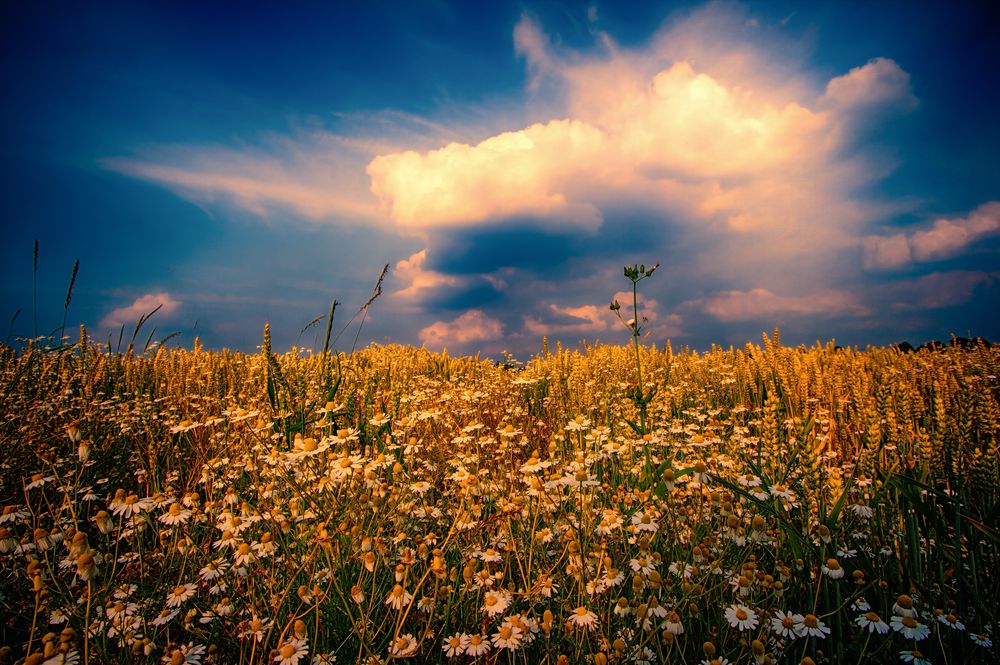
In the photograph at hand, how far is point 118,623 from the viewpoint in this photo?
74.6 inches

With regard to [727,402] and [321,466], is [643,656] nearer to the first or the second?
[321,466]

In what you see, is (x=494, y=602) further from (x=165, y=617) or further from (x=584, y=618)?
(x=165, y=617)

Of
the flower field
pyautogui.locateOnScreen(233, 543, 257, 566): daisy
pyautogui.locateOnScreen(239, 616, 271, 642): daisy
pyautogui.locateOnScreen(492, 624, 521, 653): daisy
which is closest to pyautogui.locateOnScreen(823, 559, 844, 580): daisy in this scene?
the flower field

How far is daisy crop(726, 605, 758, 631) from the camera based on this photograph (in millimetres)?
1712

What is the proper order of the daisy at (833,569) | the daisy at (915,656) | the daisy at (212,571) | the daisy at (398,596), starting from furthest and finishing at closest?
the daisy at (212,571) < the daisy at (833,569) < the daisy at (398,596) < the daisy at (915,656)

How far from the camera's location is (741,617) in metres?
1.74

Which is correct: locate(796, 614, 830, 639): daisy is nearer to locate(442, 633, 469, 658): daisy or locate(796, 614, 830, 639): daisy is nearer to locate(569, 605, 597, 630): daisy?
locate(569, 605, 597, 630): daisy

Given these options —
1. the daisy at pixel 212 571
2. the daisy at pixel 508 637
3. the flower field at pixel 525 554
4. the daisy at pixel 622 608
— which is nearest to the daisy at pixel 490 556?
the flower field at pixel 525 554

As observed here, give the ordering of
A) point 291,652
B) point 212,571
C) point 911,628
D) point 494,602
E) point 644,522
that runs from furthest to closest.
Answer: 1. point 644,522
2. point 212,571
3. point 494,602
4. point 911,628
5. point 291,652

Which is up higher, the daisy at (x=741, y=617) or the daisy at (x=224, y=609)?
the daisy at (x=741, y=617)

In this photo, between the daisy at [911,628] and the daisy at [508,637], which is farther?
the daisy at [911,628]

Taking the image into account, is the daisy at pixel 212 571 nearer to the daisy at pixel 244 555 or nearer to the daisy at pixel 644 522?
the daisy at pixel 244 555

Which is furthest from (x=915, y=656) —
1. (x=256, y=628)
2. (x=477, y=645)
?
(x=256, y=628)

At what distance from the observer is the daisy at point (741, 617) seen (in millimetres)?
1712
